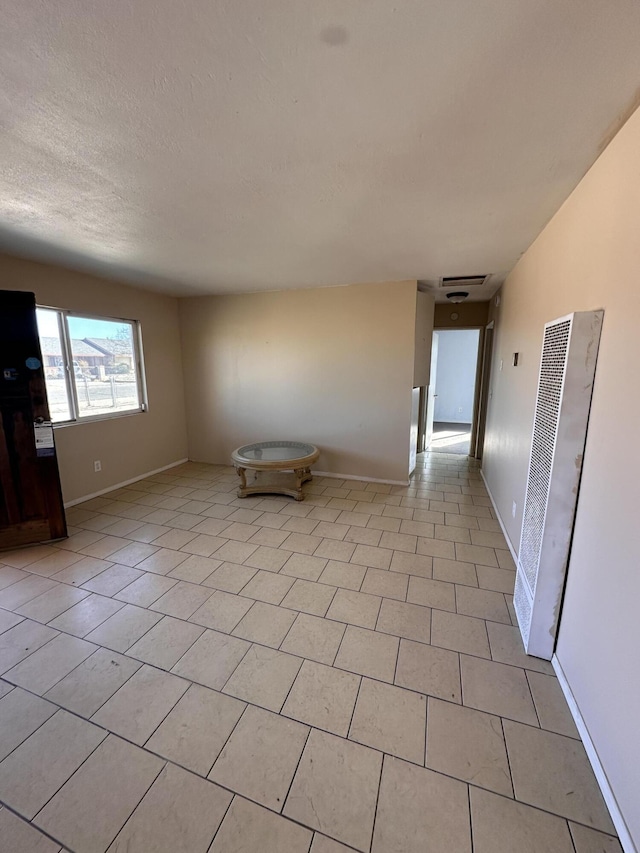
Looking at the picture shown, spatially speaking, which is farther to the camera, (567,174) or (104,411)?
(104,411)

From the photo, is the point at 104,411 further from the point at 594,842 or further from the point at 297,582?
the point at 594,842

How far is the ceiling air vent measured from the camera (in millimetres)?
3637

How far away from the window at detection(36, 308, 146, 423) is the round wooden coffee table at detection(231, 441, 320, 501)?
5.26ft

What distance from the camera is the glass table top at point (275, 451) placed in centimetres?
385

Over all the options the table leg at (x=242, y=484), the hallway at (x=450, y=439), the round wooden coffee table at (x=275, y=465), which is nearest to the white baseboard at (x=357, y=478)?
the round wooden coffee table at (x=275, y=465)

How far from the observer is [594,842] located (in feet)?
3.48

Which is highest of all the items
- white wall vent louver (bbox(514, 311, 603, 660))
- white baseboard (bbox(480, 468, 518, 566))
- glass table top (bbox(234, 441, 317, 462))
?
white wall vent louver (bbox(514, 311, 603, 660))

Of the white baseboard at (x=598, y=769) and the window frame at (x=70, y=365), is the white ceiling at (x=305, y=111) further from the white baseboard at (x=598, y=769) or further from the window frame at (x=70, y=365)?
the white baseboard at (x=598, y=769)

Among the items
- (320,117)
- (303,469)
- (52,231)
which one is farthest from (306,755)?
(52,231)

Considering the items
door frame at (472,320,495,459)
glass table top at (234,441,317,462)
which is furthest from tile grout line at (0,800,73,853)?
door frame at (472,320,495,459)

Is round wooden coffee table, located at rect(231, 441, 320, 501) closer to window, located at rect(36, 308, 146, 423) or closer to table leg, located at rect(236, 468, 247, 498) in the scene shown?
table leg, located at rect(236, 468, 247, 498)

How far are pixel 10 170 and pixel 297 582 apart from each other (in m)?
2.74

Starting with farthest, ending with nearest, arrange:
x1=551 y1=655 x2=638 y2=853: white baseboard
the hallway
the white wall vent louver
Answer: the hallway → the white wall vent louver → x1=551 y1=655 x2=638 y2=853: white baseboard

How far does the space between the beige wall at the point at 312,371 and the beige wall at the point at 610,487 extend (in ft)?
7.28
